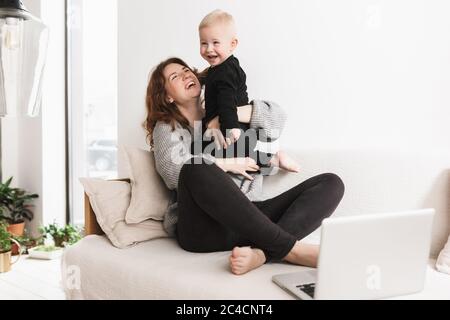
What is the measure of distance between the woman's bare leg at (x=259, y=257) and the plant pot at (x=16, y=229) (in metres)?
2.09

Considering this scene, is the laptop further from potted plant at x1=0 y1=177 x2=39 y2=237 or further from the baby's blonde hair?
potted plant at x1=0 y1=177 x2=39 y2=237

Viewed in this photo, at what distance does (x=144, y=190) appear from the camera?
1514 millimetres

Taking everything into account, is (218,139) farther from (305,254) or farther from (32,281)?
(32,281)

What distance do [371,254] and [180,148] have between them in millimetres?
757

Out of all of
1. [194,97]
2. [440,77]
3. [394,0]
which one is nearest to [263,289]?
[194,97]

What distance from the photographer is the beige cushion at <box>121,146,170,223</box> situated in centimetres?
149

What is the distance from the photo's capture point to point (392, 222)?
35.3 inches

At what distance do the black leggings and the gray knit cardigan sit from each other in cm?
11

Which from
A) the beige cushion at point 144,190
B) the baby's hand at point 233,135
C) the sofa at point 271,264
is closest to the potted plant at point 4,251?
the sofa at point 271,264

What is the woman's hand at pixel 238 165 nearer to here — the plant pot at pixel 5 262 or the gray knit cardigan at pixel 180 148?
the gray knit cardigan at pixel 180 148

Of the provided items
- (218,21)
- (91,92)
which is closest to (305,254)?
(218,21)

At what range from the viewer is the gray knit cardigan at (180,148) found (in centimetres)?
143

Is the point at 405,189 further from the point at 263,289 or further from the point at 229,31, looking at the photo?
the point at 229,31
